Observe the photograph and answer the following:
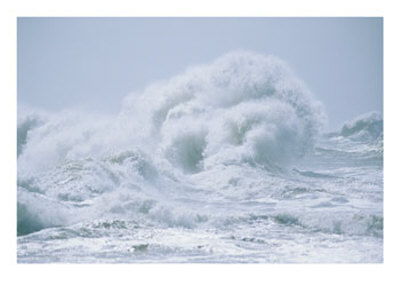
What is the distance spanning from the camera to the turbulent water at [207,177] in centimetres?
402

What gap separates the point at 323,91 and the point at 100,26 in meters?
2.15

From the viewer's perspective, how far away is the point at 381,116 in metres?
4.33

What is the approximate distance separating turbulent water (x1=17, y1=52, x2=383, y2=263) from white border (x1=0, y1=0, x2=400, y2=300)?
10 centimetres

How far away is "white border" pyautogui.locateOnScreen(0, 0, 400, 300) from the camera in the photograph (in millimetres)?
3666

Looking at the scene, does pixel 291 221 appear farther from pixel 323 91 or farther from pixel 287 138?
pixel 323 91

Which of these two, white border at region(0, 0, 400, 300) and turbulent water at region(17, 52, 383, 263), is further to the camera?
turbulent water at region(17, 52, 383, 263)

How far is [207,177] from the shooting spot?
452cm
